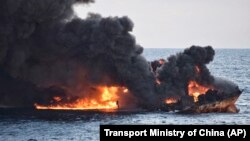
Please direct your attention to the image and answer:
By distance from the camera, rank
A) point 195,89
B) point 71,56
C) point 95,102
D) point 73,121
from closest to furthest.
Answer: point 73,121
point 71,56
point 95,102
point 195,89

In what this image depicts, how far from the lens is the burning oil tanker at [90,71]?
13962cm

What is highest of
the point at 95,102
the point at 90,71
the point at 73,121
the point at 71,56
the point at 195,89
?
the point at 71,56

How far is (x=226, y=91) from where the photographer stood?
144m

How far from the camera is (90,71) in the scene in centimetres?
14362

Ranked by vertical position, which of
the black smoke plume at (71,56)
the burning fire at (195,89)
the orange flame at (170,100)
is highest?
the black smoke plume at (71,56)
